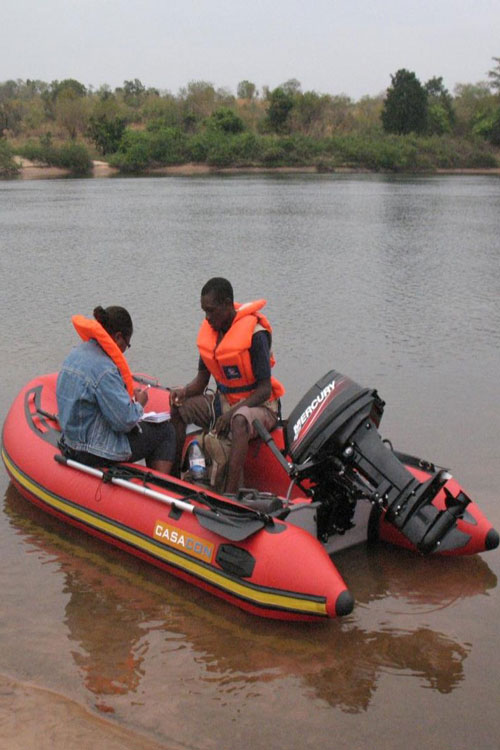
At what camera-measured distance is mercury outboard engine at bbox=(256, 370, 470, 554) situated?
386cm

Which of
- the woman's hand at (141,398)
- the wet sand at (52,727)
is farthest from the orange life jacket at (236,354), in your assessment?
the wet sand at (52,727)

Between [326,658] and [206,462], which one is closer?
[326,658]

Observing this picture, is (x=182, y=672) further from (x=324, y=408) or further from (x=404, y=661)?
(x=324, y=408)

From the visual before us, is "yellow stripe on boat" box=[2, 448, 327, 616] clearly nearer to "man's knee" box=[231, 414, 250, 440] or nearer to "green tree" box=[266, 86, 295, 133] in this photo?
"man's knee" box=[231, 414, 250, 440]

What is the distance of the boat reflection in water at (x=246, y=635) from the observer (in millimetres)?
3426

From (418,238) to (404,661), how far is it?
48.9 feet

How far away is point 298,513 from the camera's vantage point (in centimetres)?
399

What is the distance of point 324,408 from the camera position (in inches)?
159

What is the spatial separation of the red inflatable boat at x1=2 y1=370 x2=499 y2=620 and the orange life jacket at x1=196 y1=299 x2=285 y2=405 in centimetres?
31

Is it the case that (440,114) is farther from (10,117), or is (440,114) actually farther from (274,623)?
(274,623)

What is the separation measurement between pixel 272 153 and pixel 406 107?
1206cm

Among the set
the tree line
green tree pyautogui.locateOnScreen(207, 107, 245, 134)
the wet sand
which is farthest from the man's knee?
green tree pyautogui.locateOnScreen(207, 107, 245, 134)

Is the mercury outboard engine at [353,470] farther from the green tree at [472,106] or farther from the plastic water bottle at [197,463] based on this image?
the green tree at [472,106]

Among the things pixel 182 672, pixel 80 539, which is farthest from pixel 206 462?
pixel 182 672
